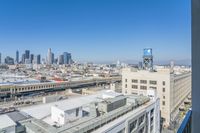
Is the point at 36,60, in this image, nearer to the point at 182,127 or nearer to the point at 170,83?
the point at 170,83

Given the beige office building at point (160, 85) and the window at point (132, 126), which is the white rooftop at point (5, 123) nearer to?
the window at point (132, 126)

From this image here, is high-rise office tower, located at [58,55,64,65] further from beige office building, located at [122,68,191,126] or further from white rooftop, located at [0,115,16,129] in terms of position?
white rooftop, located at [0,115,16,129]

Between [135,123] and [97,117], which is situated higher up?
[97,117]

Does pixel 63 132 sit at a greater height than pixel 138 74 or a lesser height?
lesser

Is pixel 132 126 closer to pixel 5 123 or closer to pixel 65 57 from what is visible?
pixel 5 123

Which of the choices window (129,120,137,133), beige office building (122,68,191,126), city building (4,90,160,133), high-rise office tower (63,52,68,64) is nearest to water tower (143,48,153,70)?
beige office building (122,68,191,126)

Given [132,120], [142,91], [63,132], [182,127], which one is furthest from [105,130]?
[142,91]

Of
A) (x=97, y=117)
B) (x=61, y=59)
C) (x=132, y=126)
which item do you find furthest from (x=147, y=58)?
(x=61, y=59)

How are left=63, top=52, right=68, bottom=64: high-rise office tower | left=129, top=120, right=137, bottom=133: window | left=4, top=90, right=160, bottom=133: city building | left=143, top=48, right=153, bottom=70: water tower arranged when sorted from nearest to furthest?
left=4, top=90, right=160, bottom=133: city building < left=129, top=120, right=137, bottom=133: window < left=143, top=48, right=153, bottom=70: water tower < left=63, top=52, right=68, bottom=64: high-rise office tower
